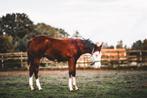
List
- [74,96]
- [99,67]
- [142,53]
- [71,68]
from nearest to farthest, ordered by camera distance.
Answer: [74,96], [71,68], [99,67], [142,53]

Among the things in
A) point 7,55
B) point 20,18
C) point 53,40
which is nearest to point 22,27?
point 20,18

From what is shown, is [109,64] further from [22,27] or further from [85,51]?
[22,27]

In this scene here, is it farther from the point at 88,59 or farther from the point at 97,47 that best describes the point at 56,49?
the point at 88,59

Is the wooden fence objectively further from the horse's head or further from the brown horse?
the brown horse

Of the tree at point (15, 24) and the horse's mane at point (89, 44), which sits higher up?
the tree at point (15, 24)

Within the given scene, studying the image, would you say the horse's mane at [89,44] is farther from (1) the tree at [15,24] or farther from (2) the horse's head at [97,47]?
(1) the tree at [15,24]

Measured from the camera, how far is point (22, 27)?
75250 mm

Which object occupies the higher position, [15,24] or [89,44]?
[15,24]

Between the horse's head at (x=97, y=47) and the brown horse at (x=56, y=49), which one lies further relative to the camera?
the horse's head at (x=97, y=47)

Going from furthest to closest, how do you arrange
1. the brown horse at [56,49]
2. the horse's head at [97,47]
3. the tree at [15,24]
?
the tree at [15,24], the horse's head at [97,47], the brown horse at [56,49]

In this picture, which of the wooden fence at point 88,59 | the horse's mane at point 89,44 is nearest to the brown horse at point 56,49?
the horse's mane at point 89,44

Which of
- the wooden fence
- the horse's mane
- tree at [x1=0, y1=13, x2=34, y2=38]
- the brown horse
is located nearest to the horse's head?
the brown horse

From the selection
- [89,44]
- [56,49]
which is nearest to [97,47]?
[89,44]

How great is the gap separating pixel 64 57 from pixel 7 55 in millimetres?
22221
